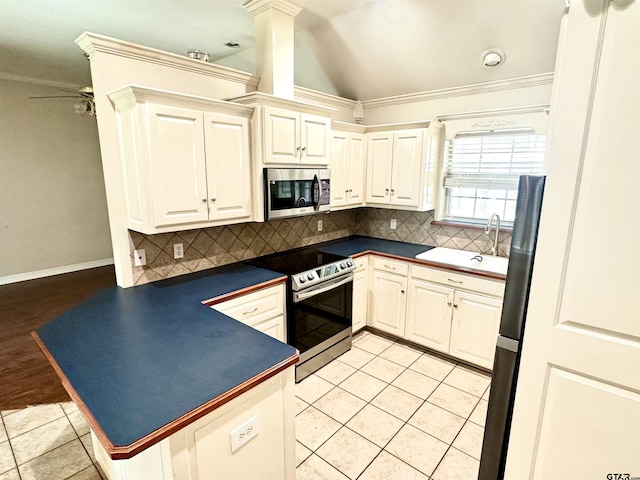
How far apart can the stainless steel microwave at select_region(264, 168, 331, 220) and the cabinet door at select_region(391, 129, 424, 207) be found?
0.84 meters

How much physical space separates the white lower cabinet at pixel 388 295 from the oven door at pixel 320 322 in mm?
413

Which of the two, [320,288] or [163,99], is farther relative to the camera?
[320,288]

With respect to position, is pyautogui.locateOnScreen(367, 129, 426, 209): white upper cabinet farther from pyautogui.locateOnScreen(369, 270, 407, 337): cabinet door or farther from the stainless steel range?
the stainless steel range

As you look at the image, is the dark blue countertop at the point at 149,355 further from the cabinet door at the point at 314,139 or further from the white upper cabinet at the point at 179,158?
the cabinet door at the point at 314,139

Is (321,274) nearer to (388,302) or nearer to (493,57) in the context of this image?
(388,302)

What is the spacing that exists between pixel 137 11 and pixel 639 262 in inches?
148

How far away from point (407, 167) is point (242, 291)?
7.05 ft

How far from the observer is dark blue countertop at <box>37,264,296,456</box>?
3.76 feet

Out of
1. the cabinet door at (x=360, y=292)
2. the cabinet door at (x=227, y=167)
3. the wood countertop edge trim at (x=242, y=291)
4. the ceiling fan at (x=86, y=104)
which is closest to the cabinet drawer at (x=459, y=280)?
the cabinet door at (x=360, y=292)

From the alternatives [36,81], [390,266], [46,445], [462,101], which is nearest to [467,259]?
[390,266]

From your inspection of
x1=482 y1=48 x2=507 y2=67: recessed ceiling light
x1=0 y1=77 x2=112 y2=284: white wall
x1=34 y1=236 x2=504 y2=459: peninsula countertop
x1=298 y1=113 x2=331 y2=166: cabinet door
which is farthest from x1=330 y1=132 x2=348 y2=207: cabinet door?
x1=0 y1=77 x2=112 y2=284: white wall

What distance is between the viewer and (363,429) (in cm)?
229

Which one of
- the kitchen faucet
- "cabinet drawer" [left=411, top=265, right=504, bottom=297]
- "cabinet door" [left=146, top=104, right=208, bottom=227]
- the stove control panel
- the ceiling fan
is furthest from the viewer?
the ceiling fan

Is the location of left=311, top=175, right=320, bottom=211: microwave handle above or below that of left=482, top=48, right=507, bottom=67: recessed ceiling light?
below
